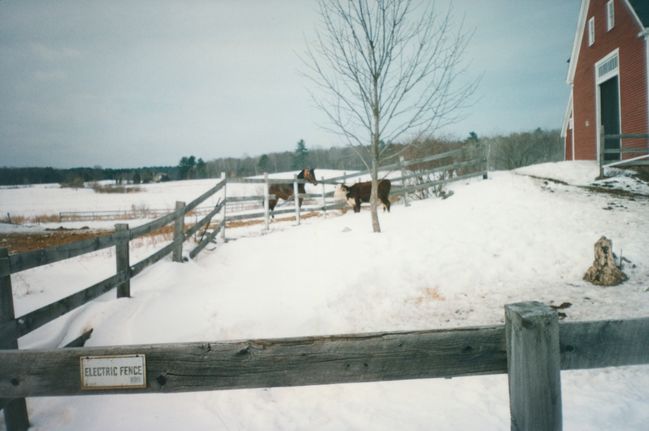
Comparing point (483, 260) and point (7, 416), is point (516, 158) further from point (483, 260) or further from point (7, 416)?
point (7, 416)

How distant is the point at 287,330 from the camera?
16.7 feet

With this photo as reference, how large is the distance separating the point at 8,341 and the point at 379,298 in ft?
15.2

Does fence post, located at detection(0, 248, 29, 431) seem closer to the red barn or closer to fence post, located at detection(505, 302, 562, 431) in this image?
fence post, located at detection(505, 302, 562, 431)

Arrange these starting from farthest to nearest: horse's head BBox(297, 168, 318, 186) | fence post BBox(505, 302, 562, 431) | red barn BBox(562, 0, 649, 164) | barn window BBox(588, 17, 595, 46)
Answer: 1. barn window BBox(588, 17, 595, 46)
2. horse's head BBox(297, 168, 318, 186)
3. red barn BBox(562, 0, 649, 164)
4. fence post BBox(505, 302, 562, 431)

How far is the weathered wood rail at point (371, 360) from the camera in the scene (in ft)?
4.97

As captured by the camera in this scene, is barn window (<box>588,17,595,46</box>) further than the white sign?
Yes

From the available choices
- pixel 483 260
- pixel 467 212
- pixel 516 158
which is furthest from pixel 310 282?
pixel 516 158

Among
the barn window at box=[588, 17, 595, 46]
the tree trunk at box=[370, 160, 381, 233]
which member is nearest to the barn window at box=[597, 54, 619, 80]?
the barn window at box=[588, 17, 595, 46]

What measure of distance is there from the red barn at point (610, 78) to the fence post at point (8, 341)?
14824 mm

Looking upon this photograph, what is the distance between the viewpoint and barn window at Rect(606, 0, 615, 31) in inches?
607

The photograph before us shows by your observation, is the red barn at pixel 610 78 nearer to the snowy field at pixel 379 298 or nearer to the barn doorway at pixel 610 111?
the barn doorway at pixel 610 111

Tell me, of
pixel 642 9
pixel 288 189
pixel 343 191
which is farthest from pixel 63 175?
pixel 642 9

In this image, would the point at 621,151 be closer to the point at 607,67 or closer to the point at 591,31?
the point at 607,67

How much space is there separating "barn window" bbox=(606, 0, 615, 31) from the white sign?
20.7 m
